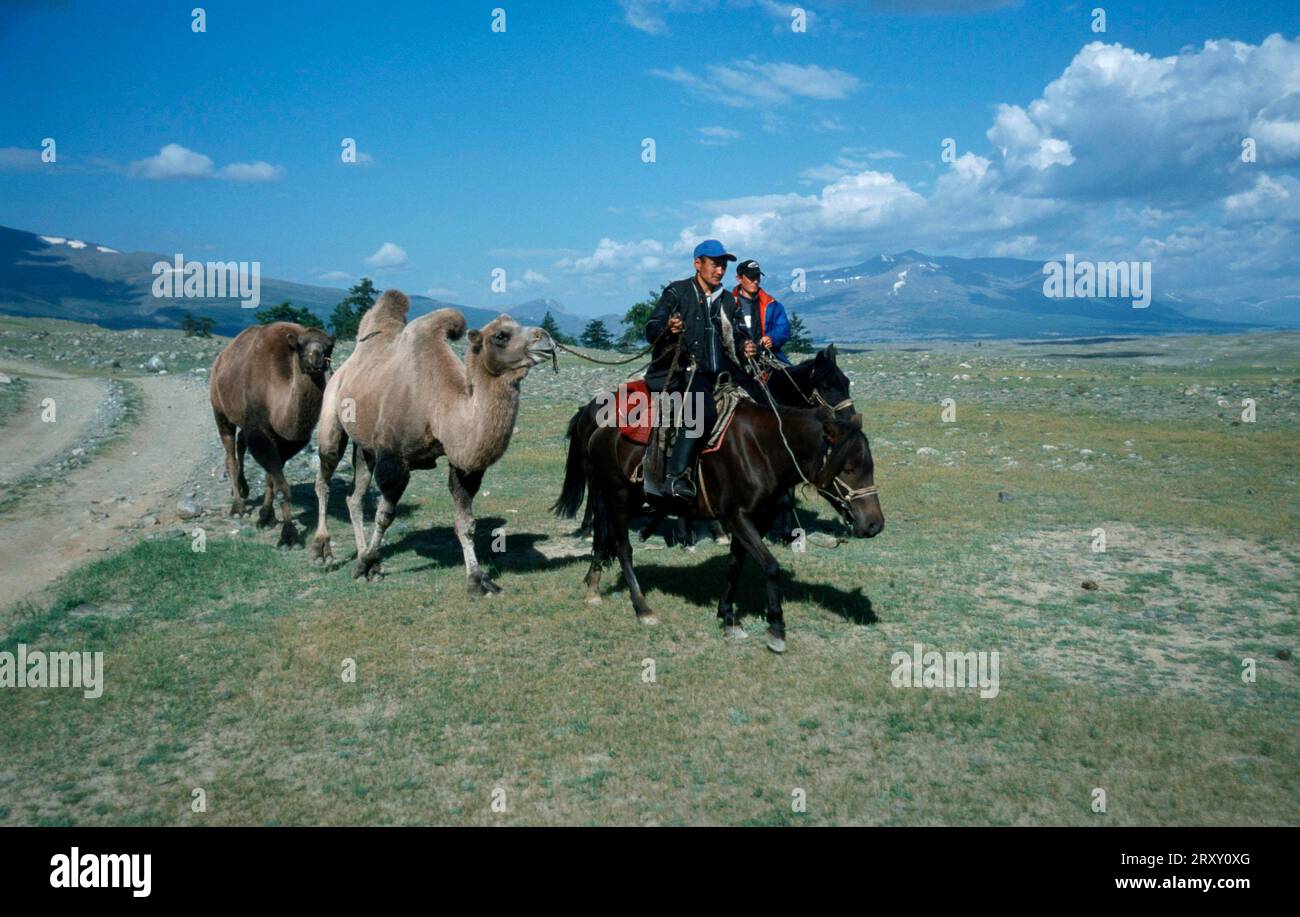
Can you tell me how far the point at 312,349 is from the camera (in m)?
11.8

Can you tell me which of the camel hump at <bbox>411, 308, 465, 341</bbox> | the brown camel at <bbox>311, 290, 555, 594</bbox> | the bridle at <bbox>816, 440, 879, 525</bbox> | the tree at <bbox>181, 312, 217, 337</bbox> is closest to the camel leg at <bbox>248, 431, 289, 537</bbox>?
the brown camel at <bbox>311, 290, 555, 594</bbox>

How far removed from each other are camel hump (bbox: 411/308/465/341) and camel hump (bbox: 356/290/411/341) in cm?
125

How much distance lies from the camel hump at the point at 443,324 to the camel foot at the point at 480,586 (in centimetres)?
318

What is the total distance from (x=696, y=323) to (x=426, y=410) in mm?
3466

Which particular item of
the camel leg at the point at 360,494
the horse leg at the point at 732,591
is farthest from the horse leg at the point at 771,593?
the camel leg at the point at 360,494

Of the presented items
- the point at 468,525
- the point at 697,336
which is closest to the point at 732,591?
the point at 697,336

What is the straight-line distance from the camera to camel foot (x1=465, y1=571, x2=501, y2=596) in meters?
9.88

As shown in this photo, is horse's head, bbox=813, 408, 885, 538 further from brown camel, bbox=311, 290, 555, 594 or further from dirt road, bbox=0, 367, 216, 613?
dirt road, bbox=0, 367, 216, 613

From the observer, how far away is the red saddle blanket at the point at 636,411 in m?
9.27

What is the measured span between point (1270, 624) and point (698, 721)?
6995 mm

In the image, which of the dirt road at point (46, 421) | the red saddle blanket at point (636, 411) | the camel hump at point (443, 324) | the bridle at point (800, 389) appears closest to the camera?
Answer: the bridle at point (800, 389)

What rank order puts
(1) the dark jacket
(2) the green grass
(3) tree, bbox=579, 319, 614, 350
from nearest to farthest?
(2) the green grass
(1) the dark jacket
(3) tree, bbox=579, 319, 614, 350

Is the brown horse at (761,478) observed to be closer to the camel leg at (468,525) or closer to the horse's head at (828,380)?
the horse's head at (828,380)
